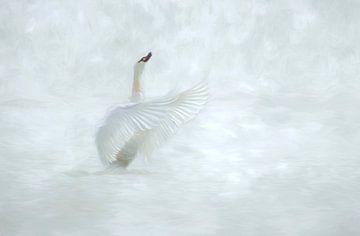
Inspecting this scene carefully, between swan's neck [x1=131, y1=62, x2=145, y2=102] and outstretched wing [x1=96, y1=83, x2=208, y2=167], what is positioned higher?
swan's neck [x1=131, y1=62, x2=145, y2=102]

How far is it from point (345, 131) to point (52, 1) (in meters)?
1.18

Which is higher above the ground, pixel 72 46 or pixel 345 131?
pixel 72 46

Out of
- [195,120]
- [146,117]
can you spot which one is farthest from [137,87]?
[195,120]

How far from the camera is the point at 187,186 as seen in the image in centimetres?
153

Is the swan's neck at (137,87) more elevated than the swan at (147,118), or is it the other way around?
the swan's neck at (137,87)

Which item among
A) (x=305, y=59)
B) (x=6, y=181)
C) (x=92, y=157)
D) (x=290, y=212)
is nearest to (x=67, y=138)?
(x=92, y=157)

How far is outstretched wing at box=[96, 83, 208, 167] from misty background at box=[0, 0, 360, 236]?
11 cm

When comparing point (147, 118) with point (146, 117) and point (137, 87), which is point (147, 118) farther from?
point (137, 87)

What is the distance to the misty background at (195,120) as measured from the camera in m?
A: 1.39

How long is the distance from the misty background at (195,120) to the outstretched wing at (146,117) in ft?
0.35

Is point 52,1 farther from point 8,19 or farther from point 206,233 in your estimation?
point 206,233

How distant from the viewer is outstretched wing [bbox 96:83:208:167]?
1.40m

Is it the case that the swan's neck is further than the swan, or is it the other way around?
the swan's neck

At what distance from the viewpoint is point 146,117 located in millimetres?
1405
